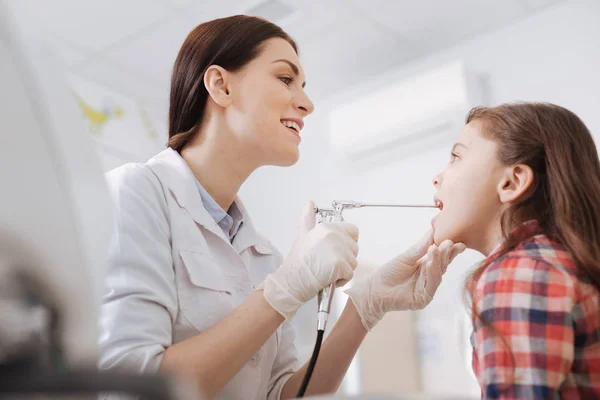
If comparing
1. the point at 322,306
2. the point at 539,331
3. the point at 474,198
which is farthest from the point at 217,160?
the point at 539,331

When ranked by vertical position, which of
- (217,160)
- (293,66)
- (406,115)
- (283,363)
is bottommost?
(283,363)

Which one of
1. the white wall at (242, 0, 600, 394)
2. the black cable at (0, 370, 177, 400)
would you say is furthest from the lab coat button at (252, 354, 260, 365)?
the white wall at (242, 0, 600, 394)

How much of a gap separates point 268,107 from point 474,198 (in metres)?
0.57

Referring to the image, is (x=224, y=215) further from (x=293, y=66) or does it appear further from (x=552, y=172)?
(x=552, y=172)

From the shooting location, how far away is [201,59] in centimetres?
155

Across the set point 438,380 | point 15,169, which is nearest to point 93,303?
point 15,169

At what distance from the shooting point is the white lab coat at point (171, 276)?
3.44ft

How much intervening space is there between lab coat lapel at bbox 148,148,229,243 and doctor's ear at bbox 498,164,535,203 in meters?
0.64

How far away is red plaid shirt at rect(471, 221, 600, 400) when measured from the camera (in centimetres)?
88

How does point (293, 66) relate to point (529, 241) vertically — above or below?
above

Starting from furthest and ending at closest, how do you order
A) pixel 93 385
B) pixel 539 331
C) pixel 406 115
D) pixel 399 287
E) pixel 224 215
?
pixel 406 115
pixel 224 215
pixel 399 287
pixel 539 331
pixel 93 385

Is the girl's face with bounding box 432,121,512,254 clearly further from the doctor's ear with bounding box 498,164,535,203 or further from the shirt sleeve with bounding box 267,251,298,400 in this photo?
the shirt sleeve with bounding box 267,251,298,400

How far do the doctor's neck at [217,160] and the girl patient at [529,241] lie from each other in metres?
0.52

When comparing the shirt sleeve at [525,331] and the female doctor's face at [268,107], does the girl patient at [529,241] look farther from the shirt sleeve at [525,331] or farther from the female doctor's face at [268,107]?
the female doctor's face at [268,107]
